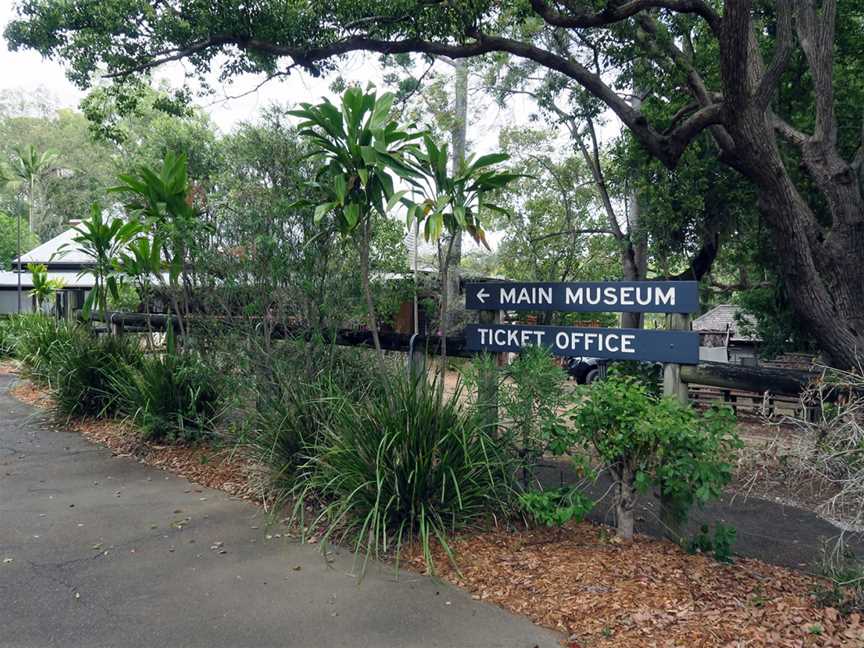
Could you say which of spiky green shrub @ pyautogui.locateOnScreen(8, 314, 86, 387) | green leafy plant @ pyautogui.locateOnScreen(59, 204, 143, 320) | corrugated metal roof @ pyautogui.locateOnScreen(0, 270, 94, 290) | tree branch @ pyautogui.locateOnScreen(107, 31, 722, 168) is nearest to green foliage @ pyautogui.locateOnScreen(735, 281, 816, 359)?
tree branch @ pyautogui.locateOnScreen(107, 31, 722, 168)

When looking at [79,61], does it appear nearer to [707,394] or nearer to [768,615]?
[768,615]

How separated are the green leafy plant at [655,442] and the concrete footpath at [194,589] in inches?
51.4

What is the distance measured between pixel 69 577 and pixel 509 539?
301 centimetres

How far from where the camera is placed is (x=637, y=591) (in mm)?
4164

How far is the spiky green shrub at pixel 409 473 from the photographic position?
16.4ft

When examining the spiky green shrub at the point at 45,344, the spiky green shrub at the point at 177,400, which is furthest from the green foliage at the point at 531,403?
the spiky green shrub at the point at 45,344

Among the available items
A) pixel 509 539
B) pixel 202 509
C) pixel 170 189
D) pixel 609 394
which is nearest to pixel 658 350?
pixel 609 394

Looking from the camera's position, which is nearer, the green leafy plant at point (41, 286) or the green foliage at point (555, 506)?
the green foliage at point (555, 506)

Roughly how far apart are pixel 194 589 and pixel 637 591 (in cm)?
275

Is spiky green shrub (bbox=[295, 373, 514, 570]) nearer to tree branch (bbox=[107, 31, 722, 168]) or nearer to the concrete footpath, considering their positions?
the concrete footpath

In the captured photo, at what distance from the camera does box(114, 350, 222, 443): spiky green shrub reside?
802cm

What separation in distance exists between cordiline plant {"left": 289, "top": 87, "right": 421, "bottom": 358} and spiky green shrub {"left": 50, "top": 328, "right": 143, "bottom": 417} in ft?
16.4

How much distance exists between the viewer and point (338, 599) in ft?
14.0

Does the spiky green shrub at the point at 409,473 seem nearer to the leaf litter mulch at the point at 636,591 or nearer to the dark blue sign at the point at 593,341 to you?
the leaf litter mulch at the point at 636,591
